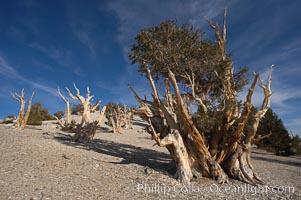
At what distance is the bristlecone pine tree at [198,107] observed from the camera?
9.79m

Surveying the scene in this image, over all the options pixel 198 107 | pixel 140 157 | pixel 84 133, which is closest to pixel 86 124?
pixel 84 133

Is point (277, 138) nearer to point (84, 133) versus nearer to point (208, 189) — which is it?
point (84, 133)

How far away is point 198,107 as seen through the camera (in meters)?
12.2

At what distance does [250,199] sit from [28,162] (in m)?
8.20

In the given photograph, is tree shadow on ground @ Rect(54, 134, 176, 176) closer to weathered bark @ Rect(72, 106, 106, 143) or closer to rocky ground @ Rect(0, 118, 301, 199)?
rocky ground @ Rect(0, 118, 301, 199)

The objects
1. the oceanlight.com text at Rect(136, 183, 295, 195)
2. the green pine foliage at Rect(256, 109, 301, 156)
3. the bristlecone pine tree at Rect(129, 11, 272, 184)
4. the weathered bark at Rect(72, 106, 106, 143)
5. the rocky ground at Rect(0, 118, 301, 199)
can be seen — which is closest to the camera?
the rocky ground at Rect(0, 118, 301, 199)

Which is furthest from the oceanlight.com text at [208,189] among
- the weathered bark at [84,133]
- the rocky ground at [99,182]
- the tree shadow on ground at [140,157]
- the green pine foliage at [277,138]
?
the green pine foliage at [277,138]

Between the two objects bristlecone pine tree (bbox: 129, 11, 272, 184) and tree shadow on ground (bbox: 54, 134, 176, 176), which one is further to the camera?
tree shadow on ground (bbox: 54, 134, 176, 176)

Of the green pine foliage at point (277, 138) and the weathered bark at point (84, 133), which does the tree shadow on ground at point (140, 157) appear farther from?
the green pine foliage at point (277, 138)

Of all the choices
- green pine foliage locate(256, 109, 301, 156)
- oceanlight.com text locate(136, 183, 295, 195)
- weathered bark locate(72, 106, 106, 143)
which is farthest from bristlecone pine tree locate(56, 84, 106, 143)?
green pine foliage locate(256, 109, 301, 156)

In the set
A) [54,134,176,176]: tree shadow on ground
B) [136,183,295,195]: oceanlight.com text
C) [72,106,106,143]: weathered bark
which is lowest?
[136,183,295,195]: oceanlight.com text

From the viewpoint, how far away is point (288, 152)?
25.4m

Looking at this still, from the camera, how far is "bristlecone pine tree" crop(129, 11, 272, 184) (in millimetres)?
9789

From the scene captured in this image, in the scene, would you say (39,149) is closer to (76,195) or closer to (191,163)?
(76,195)
